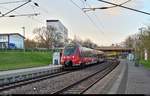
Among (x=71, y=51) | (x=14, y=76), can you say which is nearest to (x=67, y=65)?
(x=71, y=51)

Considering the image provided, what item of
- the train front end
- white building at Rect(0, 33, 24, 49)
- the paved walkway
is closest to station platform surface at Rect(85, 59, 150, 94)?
the paved walkway

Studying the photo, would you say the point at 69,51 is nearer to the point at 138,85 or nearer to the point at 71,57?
the point at 71,57

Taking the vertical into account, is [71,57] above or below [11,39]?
below

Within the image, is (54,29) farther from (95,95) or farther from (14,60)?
(95,95)

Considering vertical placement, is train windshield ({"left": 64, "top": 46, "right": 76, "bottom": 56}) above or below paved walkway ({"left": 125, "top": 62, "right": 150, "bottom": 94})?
above

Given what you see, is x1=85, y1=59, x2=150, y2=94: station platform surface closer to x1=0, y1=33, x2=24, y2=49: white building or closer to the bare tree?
the bare tree

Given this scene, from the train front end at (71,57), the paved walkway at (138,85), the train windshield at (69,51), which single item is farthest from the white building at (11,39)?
the paved walkway at (138,85)

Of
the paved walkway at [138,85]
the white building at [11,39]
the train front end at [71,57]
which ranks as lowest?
the paved walkway at [138,85]

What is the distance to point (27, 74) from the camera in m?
35.1

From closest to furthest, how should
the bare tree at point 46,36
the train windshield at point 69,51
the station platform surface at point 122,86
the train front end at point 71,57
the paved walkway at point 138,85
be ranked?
1. the station platform surface at point 122,86
2. the paved walkway at point 138,85
3. the train front end at point 71,57
4. the train windshield at point 69,51
5. the bare tree at point 46,36

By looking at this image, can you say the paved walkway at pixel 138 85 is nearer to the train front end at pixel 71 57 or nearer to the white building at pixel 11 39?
the train front end at pixel 71 57

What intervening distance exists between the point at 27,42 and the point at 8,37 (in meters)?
18.9

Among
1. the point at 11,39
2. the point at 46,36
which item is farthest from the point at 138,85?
the point at 11,39

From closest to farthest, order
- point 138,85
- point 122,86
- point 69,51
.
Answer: point 122,86
point 138,85
point 69,51
